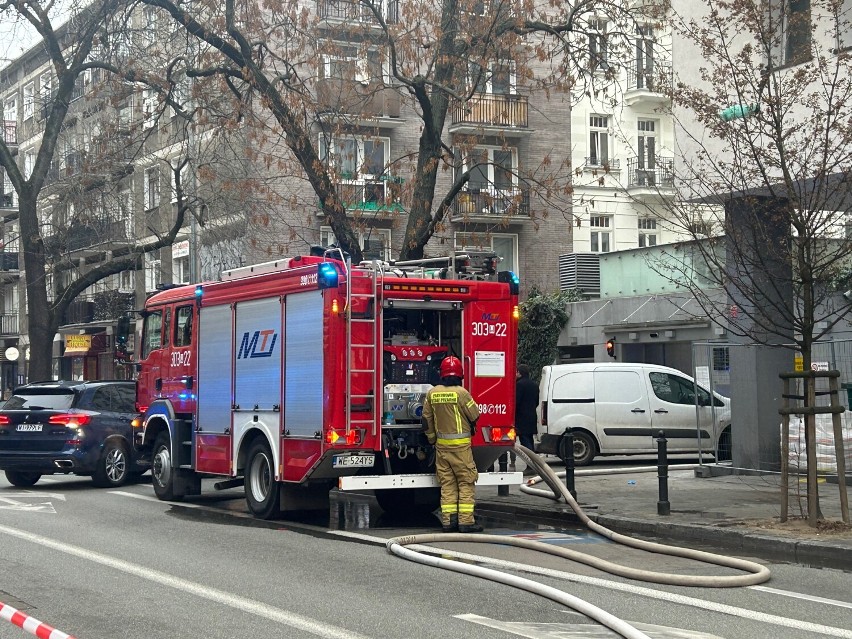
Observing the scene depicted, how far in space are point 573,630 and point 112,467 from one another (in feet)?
41.2

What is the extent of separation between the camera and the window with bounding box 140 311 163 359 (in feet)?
54.6

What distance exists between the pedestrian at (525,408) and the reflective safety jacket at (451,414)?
598cm

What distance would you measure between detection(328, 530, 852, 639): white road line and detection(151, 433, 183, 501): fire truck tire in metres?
5.96

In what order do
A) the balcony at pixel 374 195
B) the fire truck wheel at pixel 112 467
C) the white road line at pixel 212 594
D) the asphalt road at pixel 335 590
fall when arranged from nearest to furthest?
1. the white road line at pixel 212 594
2. the asphalt road at pixel 335 590
3. the balcony at pixel 374 195
4. the fire truck wheel at pixel 112 467

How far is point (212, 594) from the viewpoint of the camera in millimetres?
8438

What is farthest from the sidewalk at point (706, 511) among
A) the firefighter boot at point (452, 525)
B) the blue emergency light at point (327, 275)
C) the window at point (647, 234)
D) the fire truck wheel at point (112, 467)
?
the window at point (647, 234)

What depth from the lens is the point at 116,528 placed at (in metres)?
12.8

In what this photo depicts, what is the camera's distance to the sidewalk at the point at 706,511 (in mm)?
10836

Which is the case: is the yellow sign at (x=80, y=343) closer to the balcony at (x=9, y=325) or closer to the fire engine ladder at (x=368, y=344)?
the balcony at (x=9, y=325)

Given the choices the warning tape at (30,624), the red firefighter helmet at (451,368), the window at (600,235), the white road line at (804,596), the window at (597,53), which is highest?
the window at (600,235)

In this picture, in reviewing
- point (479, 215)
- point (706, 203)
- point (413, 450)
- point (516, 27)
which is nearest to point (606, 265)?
point (479, 215)

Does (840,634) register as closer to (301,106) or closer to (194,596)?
(194,596)

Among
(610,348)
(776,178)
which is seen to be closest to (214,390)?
(776,178)

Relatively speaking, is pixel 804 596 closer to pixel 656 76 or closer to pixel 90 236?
pixel 656 76
